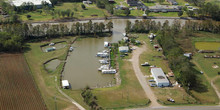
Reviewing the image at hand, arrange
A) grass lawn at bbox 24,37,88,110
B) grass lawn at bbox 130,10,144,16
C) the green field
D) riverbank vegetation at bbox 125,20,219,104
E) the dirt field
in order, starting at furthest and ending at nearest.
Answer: grass lawn at bbox 130,10,144,16 → the green field → riverbank vegetation at bbox 125,20,219,104 → grass lawn at bbox 24,37,88,110 → the dirt field

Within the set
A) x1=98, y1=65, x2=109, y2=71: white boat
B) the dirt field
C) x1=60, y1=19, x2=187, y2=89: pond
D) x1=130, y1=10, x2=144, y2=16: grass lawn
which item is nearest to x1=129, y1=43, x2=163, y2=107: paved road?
x1=60, y1=19, x2=187, y2=89: pond

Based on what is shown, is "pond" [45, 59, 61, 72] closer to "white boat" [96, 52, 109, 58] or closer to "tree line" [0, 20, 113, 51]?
"white boat" [96, 52, 109, 58]

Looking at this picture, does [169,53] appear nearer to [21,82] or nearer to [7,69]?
[21,82]

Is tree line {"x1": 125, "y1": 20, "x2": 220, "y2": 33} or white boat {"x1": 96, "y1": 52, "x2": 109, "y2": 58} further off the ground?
tree line {"x1": 125, "y1": 20, "x2": 220, "y2": 33}

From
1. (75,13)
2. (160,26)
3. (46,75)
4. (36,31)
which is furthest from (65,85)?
(75,13)

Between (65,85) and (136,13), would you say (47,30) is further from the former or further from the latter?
(136,13)

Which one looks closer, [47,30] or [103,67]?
[103,67]

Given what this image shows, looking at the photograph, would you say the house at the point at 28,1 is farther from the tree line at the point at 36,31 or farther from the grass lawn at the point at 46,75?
the grass lawn at the point at 46,75

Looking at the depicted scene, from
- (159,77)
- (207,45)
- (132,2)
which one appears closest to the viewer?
(159,77)
